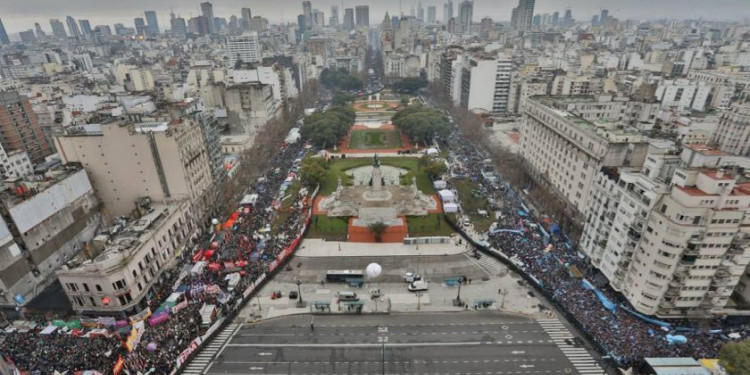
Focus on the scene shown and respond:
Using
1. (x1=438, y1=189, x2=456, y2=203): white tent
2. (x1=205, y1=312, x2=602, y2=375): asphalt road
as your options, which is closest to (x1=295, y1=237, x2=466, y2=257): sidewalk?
(x1=438, y1=189, x2=456, y2=203): white tent

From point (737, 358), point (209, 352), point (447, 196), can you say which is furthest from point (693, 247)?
point (209, 352)

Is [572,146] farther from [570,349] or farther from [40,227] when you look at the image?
[40,227]

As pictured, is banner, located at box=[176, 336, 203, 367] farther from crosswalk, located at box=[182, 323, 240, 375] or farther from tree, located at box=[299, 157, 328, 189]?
tree, located at box=[299, 157, 328, 189]

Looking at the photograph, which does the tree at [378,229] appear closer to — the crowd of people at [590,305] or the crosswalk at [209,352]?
the crowd of people at [590,305]

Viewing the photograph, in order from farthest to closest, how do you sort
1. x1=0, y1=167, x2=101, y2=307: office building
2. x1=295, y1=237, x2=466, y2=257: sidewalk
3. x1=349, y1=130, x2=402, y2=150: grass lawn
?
x1=349, y1=130, x2=402, y2=150: grass lawn
x1=295, y1=237, x2=466, y2=257: sidewalk
x1=0, y1=167, x2=101, y2=307: office building

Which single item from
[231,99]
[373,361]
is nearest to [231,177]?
[231,99]

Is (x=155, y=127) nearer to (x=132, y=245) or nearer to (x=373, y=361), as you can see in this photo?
(x=132, y=245)
